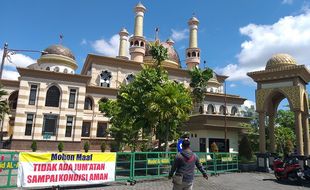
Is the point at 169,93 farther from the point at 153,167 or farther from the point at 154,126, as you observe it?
the point at 153,167

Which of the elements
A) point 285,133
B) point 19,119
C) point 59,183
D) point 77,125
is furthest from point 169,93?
point 285,133

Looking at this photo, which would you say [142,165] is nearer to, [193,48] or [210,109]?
[210,109]

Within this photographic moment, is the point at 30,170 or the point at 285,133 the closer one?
the point at 30,170

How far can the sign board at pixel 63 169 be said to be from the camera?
1057 centimetres

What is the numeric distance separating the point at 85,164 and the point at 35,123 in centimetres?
2714

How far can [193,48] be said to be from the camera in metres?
57.2

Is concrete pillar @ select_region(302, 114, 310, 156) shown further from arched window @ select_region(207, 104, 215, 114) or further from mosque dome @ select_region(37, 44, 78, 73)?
mosque dome @ select_region(37, 44, 78, 73)

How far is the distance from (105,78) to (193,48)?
2147 cm

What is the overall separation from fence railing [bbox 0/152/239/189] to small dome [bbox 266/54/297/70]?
8893 mm

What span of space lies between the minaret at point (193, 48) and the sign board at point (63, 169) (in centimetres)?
4617

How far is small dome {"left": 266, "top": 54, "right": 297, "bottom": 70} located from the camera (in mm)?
22328

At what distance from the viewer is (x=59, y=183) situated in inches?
443

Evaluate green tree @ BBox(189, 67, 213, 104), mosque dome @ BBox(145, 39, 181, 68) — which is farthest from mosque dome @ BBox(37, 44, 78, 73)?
green tree @ BBox(189, 67, 213, 104)

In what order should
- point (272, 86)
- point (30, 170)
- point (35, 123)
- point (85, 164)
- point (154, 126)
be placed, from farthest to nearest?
point (35, 123)
point (272, 86)
point (154, 126)
point (85, 164)
point (30, 170)
